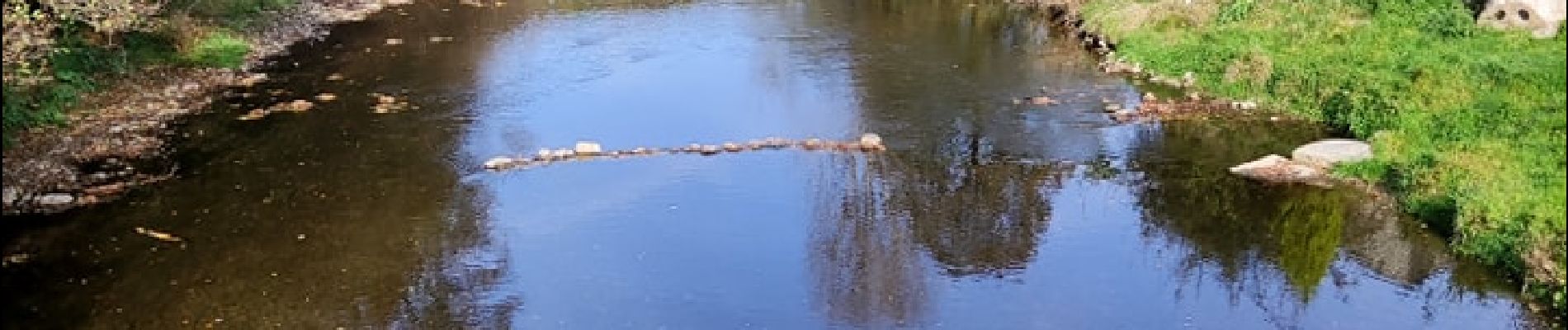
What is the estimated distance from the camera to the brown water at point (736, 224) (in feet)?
42.1

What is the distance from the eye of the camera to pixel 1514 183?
14156 mm

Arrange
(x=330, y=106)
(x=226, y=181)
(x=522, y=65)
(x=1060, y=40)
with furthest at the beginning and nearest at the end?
1. (x=1060, y=40)
2. (x=522, y=65)
3. (x=330, y=106)
4. (x=226, y=181)

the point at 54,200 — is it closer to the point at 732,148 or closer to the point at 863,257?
the point at 732,148

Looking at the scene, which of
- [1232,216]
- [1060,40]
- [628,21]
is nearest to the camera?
[1232,216]

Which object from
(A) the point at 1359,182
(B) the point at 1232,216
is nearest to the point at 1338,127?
(A) the point at 1359,182

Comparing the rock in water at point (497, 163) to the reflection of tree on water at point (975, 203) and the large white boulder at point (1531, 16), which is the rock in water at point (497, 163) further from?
the large white boulder at point (1531, 16)

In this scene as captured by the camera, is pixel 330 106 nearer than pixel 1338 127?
No

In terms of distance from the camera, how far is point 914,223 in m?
15.5

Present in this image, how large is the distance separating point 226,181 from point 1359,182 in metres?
14.0

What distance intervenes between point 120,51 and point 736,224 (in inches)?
490

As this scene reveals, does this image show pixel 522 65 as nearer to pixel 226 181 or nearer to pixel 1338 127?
pixel 226 181

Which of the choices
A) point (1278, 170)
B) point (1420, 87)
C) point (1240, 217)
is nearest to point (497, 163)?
point (1240, 217)

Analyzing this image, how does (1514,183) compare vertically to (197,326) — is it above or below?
above

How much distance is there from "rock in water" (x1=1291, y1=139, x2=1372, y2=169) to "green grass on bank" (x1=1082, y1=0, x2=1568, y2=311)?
260mm
